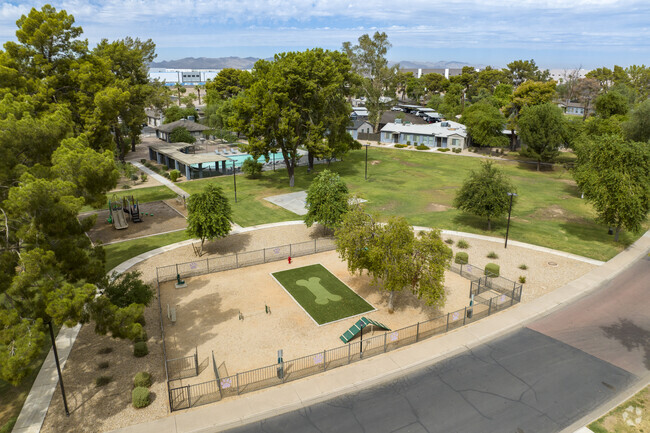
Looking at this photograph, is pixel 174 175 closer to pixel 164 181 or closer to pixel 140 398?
pixel 164 181

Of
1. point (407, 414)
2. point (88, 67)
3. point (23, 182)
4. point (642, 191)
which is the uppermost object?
point (88, 67)

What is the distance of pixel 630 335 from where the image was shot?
2388 centimetres

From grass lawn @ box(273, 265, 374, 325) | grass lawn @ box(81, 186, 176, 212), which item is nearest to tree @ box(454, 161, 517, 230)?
grass lawn @ box(273, 265, 374, 325)

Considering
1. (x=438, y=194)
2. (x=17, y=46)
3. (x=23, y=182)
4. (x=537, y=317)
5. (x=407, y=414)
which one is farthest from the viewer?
(x=438, y=194)

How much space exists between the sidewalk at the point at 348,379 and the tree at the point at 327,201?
14922 mm

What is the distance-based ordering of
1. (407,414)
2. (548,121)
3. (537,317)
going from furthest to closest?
(548,121) < (537,317) < (407,414)

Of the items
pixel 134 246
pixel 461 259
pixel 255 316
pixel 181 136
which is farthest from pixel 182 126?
A: pixel 461 259

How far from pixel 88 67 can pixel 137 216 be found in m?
14.6

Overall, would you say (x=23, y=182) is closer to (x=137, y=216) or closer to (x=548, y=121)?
(x=137, y=216)

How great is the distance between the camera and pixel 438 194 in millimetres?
52906

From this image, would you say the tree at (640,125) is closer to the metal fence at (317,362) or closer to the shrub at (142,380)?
the metal fence at (317,362)

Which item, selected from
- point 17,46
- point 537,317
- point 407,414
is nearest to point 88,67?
point 17,46

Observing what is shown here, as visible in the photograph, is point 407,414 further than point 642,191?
No

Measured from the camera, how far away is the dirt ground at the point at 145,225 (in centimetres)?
3822
